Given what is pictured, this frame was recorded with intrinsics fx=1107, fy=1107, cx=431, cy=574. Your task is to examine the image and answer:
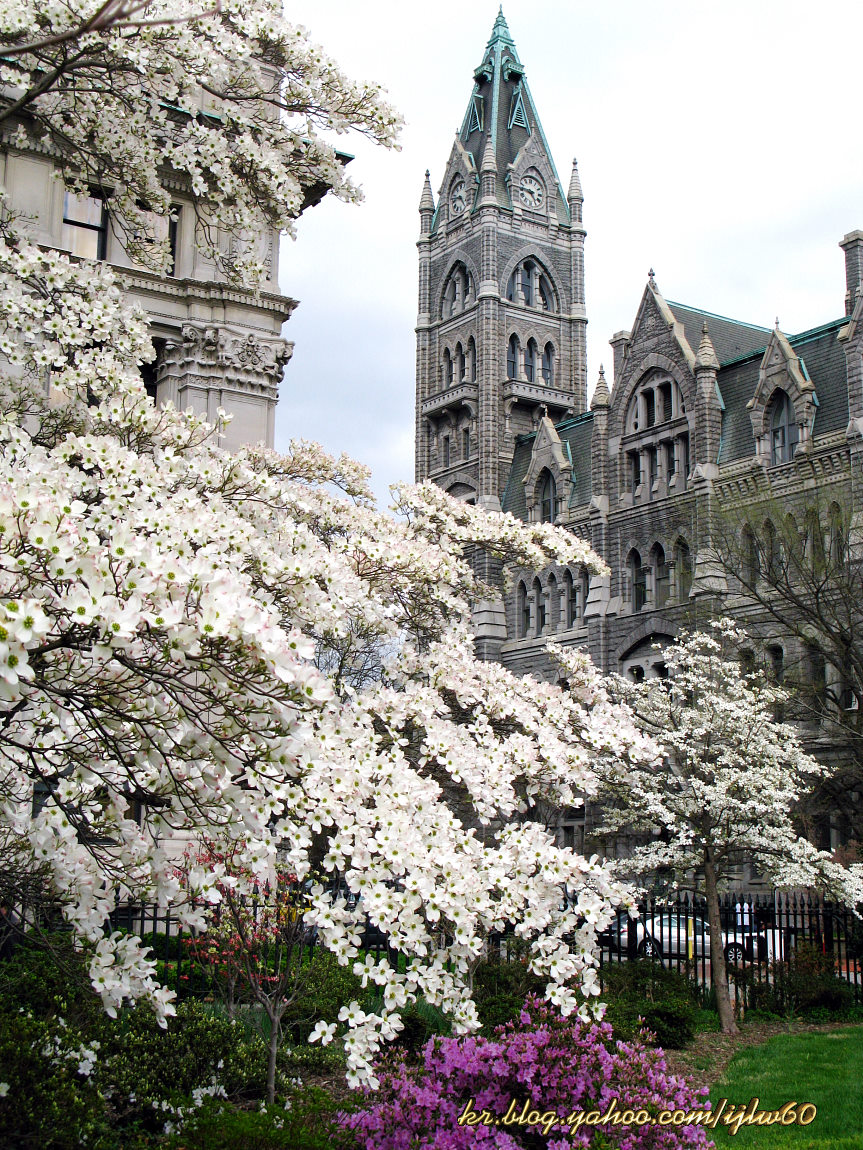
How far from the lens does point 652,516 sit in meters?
46.5

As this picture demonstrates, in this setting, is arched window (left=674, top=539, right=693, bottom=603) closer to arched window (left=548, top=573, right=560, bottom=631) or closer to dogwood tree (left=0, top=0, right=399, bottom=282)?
arched window (left=548, top=573, right=560, bottom=631)

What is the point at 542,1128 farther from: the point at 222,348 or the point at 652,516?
the point at 652,516

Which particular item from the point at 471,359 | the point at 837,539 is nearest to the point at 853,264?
the point at 837,539

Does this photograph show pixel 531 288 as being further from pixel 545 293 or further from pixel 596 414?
pixel 596 414

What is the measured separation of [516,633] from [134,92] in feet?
151

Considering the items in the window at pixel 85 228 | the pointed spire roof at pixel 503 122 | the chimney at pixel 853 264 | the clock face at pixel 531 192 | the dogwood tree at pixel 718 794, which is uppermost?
the pointed spire roof at pixel 503 122

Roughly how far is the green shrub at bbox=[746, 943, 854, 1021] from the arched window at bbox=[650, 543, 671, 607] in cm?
2635

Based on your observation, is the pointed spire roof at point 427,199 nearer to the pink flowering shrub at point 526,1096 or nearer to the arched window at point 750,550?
the arched window at point 750,550

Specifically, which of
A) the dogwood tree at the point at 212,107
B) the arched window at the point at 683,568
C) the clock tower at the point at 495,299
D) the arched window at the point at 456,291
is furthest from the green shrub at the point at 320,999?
the arched window at the point at 456,291

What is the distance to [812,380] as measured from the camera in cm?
4081

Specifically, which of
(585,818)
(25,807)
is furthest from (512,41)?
(25,807)

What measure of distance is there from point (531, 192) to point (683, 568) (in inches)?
1272

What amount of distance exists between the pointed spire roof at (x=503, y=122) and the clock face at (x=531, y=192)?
709 mm

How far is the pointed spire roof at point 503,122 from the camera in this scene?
66.5 meters
